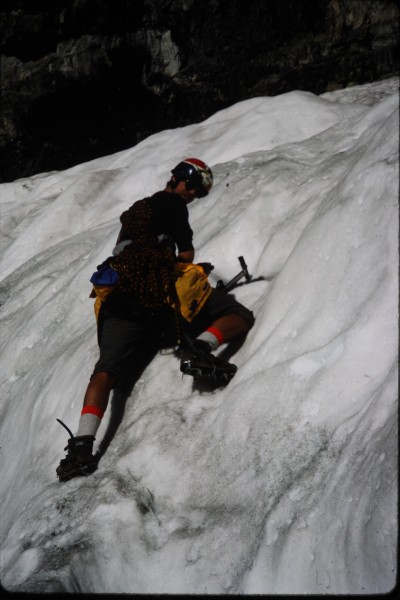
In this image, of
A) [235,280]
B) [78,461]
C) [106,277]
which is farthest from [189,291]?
[78,461]

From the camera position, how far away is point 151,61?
733 inches

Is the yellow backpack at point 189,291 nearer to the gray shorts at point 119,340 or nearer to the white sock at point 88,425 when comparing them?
the gray shorts at point 119,340

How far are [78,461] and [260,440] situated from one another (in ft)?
4.73

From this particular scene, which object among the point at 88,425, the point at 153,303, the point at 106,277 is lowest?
the point at 88,425

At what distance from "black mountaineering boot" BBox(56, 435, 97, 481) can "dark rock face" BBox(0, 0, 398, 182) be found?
14.3 metres

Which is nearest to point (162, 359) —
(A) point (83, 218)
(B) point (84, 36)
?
→ (A) point (83, 218)

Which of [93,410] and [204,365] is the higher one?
[204,365]

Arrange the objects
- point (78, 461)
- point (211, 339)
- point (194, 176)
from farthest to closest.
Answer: point (194, 176) → point (211, 339) → point (78, 461)

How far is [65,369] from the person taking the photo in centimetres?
596

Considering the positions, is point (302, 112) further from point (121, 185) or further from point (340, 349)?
point (340, 349)

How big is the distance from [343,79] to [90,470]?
14.7m

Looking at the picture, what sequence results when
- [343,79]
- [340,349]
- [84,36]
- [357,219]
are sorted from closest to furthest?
[340,349] → [357,219] → [343,79] → [84,36]

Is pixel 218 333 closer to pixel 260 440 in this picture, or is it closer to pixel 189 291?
pixel 189 291

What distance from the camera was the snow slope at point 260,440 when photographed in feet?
9.75
